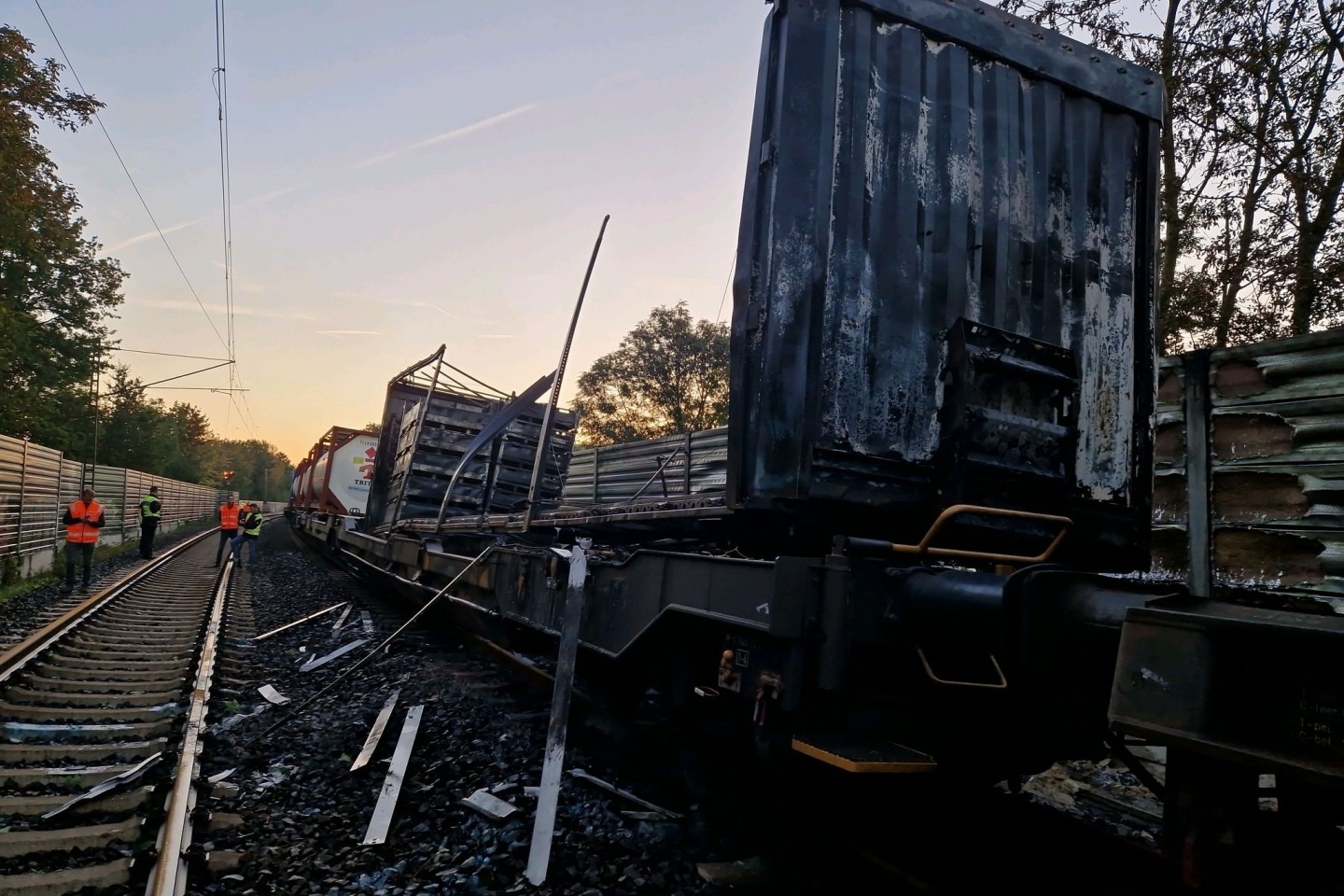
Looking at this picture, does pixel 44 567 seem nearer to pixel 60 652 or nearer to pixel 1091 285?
pixel 60 652

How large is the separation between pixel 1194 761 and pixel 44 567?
1794 cm

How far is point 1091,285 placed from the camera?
11.8 ft

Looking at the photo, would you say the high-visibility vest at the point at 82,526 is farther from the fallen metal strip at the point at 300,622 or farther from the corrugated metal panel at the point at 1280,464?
the corrugated metal panel at the point at 1280,464

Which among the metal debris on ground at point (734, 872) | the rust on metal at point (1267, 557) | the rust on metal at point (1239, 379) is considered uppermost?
the rust on metal at point (1239, 379)

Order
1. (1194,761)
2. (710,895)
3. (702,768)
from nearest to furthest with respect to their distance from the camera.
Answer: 1. (1194,761)
2. (710,895)
3. (702,768)

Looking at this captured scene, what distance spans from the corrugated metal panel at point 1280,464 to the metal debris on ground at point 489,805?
3657mm

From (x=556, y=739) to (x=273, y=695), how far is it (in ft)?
12.1

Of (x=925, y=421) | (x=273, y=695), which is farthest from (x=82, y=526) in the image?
(x=925, y=421)

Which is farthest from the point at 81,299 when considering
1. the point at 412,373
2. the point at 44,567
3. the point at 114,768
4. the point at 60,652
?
the point at 114,768

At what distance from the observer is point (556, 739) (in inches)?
128

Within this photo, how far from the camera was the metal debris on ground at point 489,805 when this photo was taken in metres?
3.55

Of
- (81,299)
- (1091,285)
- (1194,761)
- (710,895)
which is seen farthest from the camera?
(81,299)

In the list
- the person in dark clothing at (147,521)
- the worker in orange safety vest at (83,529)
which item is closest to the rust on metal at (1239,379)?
the worker in orange safety vest at (83,529)

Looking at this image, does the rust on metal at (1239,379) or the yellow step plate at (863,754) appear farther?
the rust on metal at (1239,379)
